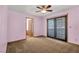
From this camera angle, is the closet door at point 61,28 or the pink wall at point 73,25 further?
the closet door at point 61,28

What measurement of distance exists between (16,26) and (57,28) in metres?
2.67

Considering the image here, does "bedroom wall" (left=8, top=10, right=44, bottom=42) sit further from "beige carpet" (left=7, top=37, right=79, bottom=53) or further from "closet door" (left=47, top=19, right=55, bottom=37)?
"closet door" (left=47, top=19, right=55, bottom=37)

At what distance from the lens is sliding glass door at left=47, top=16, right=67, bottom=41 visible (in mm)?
5155

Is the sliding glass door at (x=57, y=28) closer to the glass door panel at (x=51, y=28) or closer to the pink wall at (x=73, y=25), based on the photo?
the glass door panel at (x=51, y=28)

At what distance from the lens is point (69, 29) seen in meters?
4.64

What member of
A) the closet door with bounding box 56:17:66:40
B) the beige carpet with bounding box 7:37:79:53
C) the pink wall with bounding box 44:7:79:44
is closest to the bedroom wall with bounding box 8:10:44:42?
the beige carpet with bounding box 7:37:79:53

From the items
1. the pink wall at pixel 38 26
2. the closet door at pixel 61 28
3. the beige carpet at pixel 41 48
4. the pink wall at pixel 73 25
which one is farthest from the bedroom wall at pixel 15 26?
the pink wall at pixel 73 25

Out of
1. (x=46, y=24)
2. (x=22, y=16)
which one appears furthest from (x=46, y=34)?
(x=22, y=16)

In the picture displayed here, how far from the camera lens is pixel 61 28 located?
5.48 meters

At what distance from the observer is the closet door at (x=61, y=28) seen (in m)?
5.18

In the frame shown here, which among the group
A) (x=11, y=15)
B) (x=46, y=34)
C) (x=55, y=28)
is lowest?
(x=46, y=34)

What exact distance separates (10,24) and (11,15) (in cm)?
49

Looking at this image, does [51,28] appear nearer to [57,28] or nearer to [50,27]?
[50,27]
